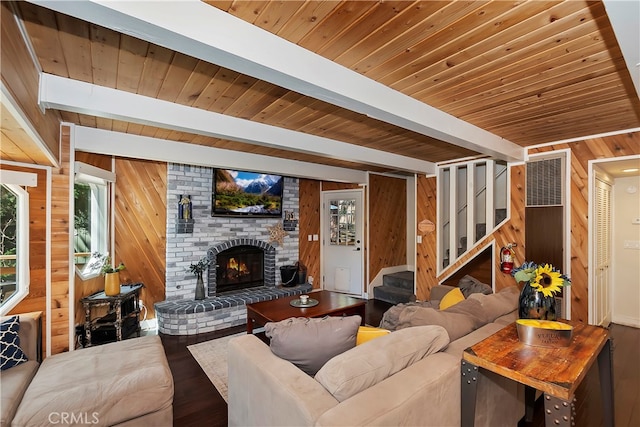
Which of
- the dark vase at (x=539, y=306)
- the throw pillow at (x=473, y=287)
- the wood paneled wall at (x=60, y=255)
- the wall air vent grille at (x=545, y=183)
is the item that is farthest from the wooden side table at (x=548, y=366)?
the wood paneled wall at (x=60, y=255)

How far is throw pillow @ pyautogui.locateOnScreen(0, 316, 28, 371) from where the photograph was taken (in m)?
2.01

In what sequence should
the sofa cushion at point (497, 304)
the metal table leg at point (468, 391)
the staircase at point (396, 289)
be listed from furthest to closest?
the staircase at point (396, 289) < the sofa cushion at point (497, 304) < the metal table leg at point (468, 391)

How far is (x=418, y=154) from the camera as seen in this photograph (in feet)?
14.5

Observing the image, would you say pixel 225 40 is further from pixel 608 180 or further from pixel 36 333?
pixel 608 180

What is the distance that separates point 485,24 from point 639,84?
113 cm

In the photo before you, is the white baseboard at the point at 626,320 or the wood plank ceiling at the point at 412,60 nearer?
the wood plank ceiling at the point at 412,60

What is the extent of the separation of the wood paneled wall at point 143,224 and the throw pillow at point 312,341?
10.8ft

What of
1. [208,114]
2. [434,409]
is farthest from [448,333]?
[208,114]

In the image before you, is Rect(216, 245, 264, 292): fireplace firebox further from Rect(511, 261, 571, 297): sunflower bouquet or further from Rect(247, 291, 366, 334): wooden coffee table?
Rect(511, 261, 571, 297): sunflower bouquet

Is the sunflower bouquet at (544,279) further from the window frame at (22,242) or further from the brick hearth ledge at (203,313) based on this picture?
the window frame at (22,242)

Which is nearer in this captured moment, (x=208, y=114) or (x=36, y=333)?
(x=36, y=333)

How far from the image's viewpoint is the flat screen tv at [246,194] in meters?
4.82

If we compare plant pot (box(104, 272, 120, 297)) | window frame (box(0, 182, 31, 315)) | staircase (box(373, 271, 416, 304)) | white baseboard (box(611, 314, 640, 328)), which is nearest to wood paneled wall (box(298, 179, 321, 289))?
staircase (box(373, 271, 416, 304))

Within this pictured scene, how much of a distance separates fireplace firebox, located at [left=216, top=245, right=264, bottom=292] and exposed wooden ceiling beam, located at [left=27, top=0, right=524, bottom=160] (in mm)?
3692
